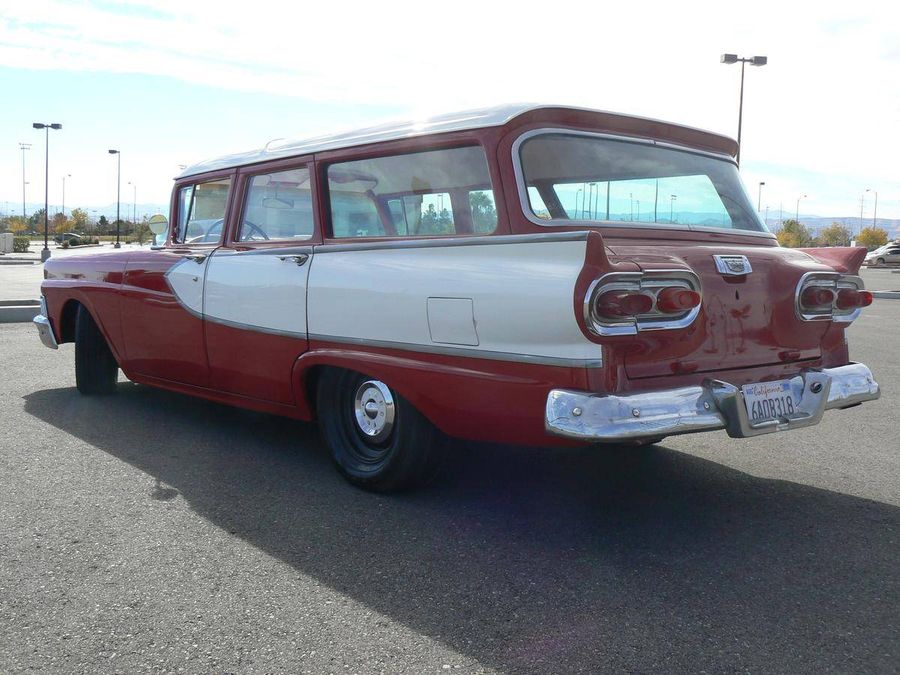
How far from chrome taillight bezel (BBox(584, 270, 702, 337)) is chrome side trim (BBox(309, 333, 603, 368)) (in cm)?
13

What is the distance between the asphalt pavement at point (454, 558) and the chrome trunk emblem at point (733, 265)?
1.10 metres

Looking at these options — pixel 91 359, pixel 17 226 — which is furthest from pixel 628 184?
pixel 17 226

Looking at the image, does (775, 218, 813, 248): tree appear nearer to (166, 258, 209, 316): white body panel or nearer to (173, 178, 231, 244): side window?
(173, 178, 231, 244): side window

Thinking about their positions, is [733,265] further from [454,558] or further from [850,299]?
[454,558]

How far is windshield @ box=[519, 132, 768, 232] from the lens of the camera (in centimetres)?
374

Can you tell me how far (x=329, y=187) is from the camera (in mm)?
4523

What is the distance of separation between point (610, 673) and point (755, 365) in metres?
1.73

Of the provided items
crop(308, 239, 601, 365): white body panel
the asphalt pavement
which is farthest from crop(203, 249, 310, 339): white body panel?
the asphalt pavement

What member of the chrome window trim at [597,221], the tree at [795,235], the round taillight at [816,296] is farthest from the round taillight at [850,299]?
the tree at [795,235]

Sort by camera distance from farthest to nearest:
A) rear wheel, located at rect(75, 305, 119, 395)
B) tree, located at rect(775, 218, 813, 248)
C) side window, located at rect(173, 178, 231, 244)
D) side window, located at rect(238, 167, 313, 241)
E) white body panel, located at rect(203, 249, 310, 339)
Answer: tree, located at rect(775, 218, 813, 248) < rear wheel, located at rect(75, 305, 119, 395) < side window, located at rect(173, 178, 231, 244) < side window, located at rect(238, 167, 313, 241) < white body panel, located at rect(203, 249, 310, 339)

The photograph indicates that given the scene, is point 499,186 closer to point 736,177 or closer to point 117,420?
point 736,177

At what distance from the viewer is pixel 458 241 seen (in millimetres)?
3664

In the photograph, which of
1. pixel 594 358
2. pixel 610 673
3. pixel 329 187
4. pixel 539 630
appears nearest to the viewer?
pixel 610 673

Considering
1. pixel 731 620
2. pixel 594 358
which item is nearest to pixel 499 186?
pixel 594 358
